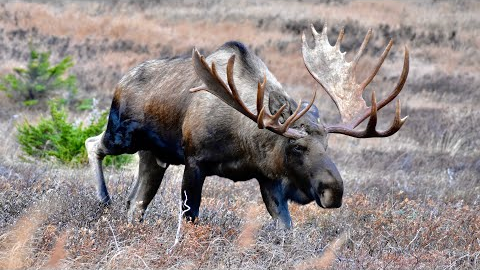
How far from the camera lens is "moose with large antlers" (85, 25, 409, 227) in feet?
21.7

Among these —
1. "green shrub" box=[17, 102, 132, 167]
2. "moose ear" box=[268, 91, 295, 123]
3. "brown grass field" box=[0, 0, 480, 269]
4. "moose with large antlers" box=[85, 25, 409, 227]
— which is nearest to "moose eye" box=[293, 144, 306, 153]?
"moose with large antlers" box=[85, 25, 409, 227]

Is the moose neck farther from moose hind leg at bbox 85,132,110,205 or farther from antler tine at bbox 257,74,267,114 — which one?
moose hind leg at bbox 85,132,110,205

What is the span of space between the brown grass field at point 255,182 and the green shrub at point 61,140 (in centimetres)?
29

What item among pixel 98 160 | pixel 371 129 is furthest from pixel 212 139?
pixel 98 160

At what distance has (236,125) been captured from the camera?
695 cm

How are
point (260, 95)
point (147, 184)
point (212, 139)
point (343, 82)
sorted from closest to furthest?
point (260, 95) < point (212, 139) < point (343, 82) < point (147, 184)

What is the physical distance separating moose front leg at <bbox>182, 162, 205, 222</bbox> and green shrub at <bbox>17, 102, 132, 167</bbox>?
437cm

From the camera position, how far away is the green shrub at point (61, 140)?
37.2 feet

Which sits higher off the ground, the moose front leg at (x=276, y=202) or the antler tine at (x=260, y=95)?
the antler tine at (x=260, y=95)

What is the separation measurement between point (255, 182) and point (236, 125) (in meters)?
4.56

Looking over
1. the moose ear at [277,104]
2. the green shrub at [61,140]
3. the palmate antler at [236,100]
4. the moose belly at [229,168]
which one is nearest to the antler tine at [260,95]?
the palmate antler at [236,100]

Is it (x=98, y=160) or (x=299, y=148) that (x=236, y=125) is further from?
(x=98, y=160)

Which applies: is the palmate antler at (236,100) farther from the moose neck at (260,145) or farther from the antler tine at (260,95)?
the moose neck at (260,145)

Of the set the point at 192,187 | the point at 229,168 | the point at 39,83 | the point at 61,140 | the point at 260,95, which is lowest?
the point at 39,83
